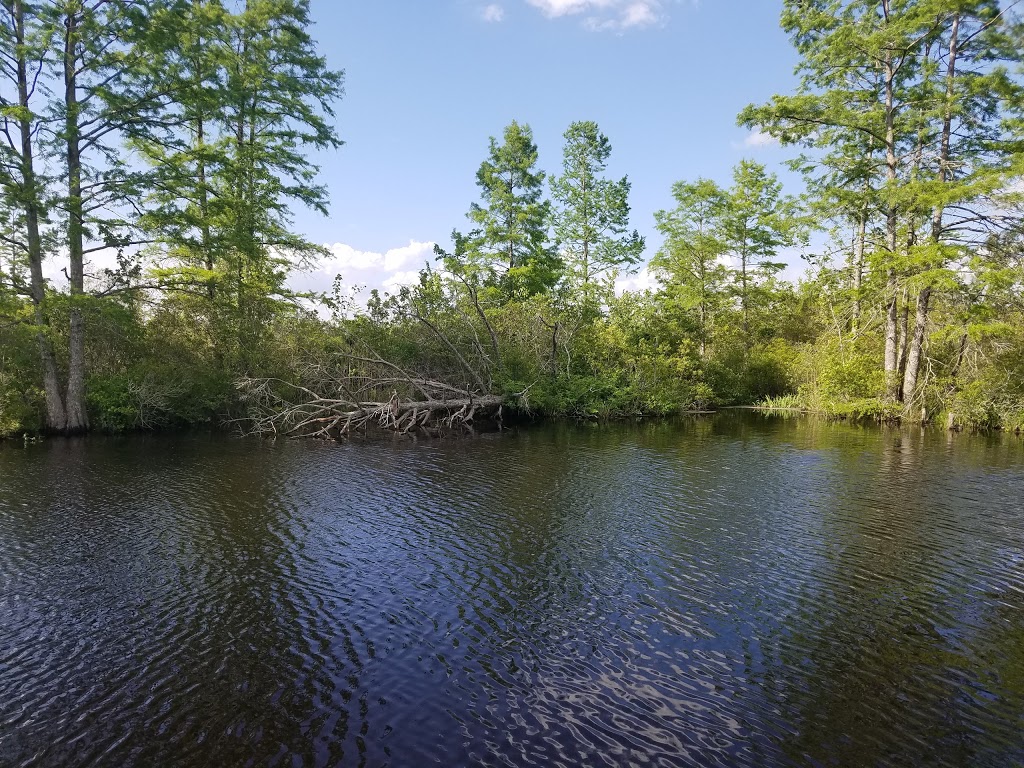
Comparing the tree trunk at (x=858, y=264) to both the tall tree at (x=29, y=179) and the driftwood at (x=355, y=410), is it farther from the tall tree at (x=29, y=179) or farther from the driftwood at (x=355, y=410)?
the tall tree at (x=29, y=179)

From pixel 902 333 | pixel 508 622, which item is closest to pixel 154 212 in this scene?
pixel 508 622

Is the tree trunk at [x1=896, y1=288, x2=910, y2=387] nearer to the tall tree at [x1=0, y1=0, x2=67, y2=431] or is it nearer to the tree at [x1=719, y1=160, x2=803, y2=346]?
the tree at [x1=719, y1=160, x2=803, y2=346]

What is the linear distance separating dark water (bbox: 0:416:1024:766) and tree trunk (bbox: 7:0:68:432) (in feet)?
25.0

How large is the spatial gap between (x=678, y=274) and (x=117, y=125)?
1157 inches

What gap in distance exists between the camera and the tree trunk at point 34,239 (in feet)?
59.4

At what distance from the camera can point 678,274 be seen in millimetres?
38156

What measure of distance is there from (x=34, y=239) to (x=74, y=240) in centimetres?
103

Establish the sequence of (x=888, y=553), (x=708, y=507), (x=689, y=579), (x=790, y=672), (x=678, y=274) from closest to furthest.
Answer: (x=790, y=672) → (x=689, y=579) → (x=888, y=553) → (x=708, y=507) → (x=678, y=274)

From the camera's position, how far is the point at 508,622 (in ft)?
23.2

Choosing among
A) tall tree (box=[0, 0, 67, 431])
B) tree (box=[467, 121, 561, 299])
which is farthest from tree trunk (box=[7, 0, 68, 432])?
tree (box=[467, 121, 561, 299])

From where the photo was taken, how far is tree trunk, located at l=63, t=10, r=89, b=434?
1878 centimetres

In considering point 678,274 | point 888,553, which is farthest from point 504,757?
point 678,274

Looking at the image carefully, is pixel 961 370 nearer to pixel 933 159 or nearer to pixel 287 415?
pixel 933 159

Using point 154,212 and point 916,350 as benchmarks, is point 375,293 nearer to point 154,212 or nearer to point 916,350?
point 154,212
